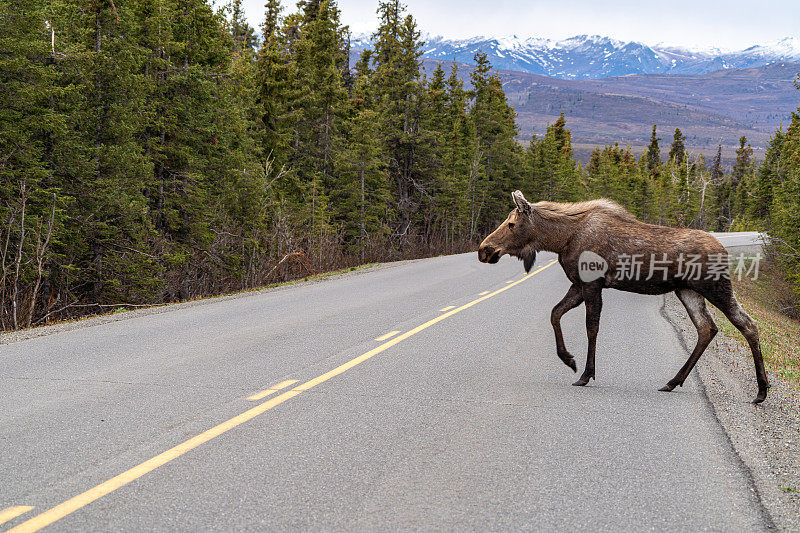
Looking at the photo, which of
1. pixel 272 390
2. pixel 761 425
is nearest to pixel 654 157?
pixel 761 425

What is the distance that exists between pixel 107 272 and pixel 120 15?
6536 millimetres

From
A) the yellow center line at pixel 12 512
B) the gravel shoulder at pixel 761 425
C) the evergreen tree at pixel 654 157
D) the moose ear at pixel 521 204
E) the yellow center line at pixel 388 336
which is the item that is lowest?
the yellow center line at pixel 388 336

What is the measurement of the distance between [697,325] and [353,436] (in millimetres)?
3629

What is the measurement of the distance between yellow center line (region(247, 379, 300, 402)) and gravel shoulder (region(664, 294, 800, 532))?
3.81 meters

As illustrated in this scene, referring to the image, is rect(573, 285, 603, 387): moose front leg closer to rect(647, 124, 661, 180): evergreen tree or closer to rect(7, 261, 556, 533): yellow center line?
rect(7, 261, 556, 533): yellow center line

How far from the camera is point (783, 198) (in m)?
31.4

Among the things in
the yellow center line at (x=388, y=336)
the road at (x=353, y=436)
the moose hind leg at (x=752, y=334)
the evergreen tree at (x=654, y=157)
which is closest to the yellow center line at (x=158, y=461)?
the road at (x=353, y=436)

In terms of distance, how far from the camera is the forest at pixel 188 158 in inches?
514

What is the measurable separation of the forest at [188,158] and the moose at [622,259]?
881 cm

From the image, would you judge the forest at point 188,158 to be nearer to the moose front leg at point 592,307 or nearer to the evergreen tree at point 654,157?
the moose front leg at point 592,307

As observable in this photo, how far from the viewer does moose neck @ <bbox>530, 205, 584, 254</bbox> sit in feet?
20.5

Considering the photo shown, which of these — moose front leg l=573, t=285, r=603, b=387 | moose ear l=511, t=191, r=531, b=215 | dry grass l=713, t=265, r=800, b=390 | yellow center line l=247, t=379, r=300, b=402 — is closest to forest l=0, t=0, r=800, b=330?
dry grass l=713, t=265, r=800, b=390

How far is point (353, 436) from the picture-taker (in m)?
4.50

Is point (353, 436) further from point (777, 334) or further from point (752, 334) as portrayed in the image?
point (777, 334)
